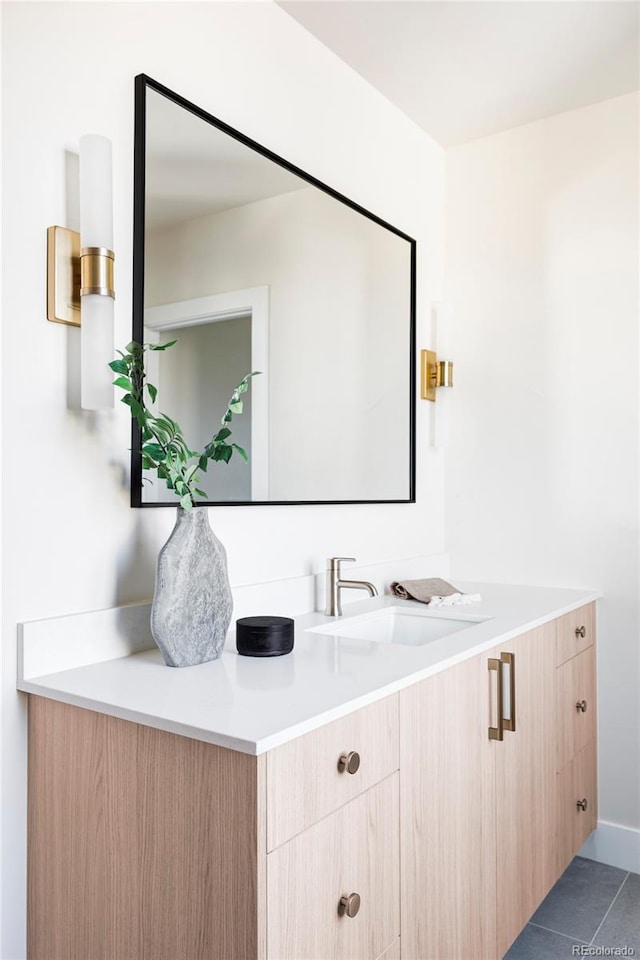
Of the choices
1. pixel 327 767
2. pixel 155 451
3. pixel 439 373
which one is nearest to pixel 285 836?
pixel 327 767

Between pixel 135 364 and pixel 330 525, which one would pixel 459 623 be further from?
pixel 135 364

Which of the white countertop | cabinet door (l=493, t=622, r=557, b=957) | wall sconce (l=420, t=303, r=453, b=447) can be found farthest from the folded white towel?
wall sconce (l=420, t=303, r=453, b=447)

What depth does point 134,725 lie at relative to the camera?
1.09 meters

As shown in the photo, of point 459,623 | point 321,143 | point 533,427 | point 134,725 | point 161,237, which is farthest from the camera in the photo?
point 533,427

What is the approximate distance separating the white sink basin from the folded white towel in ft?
0.30

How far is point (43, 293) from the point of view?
128 cm

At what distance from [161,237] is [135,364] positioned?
35 cm

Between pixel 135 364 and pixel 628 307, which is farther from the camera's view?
pixel 628 307

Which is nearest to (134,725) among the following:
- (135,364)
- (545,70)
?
(135,364)

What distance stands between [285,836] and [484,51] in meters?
2.12

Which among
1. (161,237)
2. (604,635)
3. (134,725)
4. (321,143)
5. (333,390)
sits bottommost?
(604,635)

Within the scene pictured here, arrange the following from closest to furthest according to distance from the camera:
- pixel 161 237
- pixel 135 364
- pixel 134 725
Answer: pixel 134 725, pixel 135 364, pixel 161 237

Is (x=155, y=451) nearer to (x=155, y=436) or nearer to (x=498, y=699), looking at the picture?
(x=155, y=436)

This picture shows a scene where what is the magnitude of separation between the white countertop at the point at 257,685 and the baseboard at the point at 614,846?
106cm
